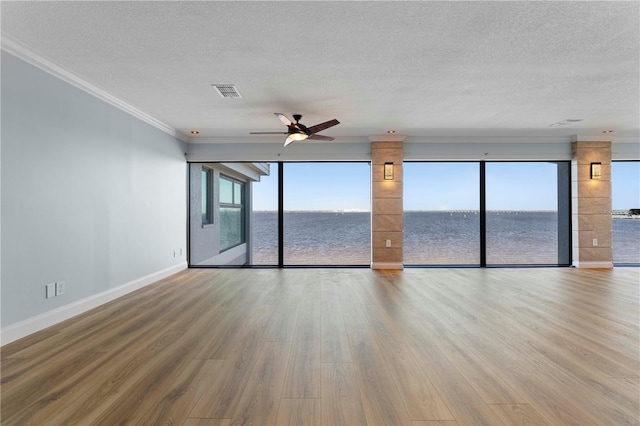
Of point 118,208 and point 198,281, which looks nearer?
point 118,208

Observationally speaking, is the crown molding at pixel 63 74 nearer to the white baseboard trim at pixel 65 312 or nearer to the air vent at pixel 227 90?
the air vent at pixel 227 90

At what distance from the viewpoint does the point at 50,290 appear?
2.97 m

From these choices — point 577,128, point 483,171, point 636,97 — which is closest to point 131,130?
point 483,171

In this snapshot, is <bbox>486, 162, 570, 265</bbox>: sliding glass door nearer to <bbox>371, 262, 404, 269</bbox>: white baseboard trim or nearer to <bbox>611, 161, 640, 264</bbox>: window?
<bbox>611, 161, 640, 264</bbox>: window

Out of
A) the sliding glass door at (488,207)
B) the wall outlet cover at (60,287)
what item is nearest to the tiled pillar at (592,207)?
→ the sliding glass door at (488,207)

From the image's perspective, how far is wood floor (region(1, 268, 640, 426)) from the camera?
5.44 feet

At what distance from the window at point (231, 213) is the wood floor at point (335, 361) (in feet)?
13.8

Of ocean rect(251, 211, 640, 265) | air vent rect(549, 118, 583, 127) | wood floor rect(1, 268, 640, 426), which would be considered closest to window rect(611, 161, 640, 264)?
ocean rect(251, 211, 640, 265)

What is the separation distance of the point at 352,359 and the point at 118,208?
359 cm

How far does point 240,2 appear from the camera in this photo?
2.08m

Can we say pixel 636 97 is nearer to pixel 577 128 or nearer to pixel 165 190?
pixel 577 128

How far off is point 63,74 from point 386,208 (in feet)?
16.4

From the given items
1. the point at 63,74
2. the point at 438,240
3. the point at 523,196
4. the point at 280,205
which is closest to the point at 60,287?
the point at 63,74

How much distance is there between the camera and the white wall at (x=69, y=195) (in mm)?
2625
